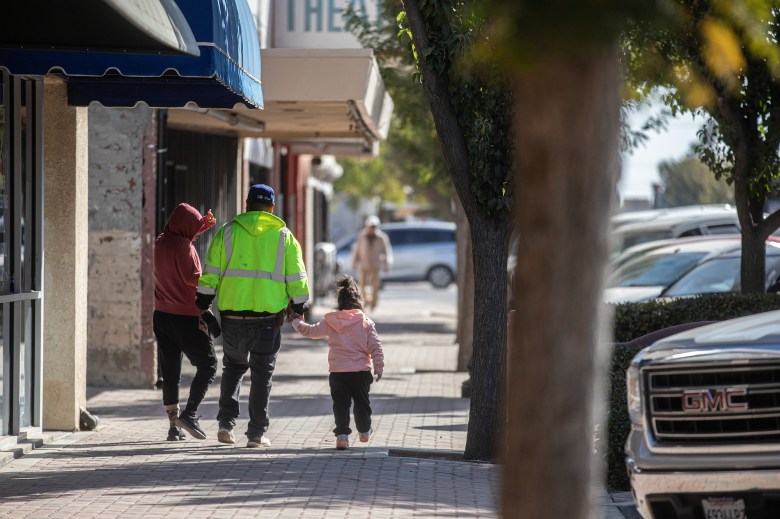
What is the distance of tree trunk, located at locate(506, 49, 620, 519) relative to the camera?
3625 millimetres

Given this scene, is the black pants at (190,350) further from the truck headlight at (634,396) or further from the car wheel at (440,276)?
the car wheel at (440,276)

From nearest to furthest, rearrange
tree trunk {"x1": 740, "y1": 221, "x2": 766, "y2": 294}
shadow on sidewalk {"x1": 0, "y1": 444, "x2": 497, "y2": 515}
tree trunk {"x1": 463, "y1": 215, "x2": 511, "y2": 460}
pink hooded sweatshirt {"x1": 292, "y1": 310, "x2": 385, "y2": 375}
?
shadow on sidewalk {"x1": 0, "y1": 444, "x2": 497, "y2": 515} < tree trunk {"x1": 463, "y1": 215, "x2": 511, "y2": 460} < pink hooded sweatshirt {"x1": 292, "y1": 310, "x2": 385, "y2": 375} < tree trunk {"x1": 740, "y1": 221, "x2": 766, "y2": 294}

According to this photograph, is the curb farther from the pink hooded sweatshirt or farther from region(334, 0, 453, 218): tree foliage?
region(334, 0, 453, 218): tree foliage

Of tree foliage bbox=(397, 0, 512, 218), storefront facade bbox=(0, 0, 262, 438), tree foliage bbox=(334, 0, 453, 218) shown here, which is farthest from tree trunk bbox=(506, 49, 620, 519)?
tree foliage bbox=(334, 0, 453, 218)

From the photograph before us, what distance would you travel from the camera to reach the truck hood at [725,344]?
5.88 m

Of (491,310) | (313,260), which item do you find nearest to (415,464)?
(491,310)

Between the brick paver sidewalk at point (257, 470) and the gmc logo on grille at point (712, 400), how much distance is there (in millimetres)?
1506

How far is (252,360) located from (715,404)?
4184 millimetres

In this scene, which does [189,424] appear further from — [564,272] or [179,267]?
[564,272]

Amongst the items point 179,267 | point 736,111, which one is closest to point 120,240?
point 179,267

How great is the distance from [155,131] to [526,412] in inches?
395

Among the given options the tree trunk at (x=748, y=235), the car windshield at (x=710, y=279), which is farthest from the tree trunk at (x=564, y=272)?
the car windshield at (x=710, y=279)

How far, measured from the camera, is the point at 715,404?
5973mm

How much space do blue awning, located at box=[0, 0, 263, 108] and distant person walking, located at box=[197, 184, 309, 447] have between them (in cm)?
102
